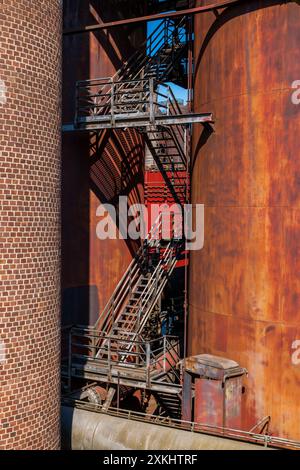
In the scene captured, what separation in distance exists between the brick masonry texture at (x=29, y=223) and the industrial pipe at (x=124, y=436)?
4.93ft

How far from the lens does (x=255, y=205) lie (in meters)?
10.2

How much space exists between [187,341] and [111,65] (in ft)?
27.6

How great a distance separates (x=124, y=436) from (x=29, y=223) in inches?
A: 177

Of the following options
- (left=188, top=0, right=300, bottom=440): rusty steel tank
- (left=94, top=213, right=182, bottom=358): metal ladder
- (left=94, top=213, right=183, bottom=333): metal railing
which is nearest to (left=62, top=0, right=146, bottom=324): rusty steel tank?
(left=94, top=213, right=183, bottom=333): metal railing

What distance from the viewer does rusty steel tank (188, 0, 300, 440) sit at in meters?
9.70

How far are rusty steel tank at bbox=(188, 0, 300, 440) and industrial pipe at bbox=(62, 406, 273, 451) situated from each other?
147 centimetres

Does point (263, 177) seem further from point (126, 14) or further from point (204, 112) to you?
point (126, 14)

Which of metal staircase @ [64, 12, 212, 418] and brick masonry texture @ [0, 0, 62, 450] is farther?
metal staircase @ [64, 12, 212, 418]

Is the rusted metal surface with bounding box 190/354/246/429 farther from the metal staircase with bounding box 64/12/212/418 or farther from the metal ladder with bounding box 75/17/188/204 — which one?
the metal ladder with bounding box 75/17/188/204

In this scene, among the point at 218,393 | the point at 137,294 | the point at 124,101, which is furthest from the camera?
the point at 137,294

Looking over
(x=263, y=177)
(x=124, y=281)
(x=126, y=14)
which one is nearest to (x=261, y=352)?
(x=263, y=177)

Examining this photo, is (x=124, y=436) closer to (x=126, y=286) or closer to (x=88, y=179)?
(x=126, y=286)

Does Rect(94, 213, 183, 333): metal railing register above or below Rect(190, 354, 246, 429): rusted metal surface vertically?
above

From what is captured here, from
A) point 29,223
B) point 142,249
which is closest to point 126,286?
point 142,249
